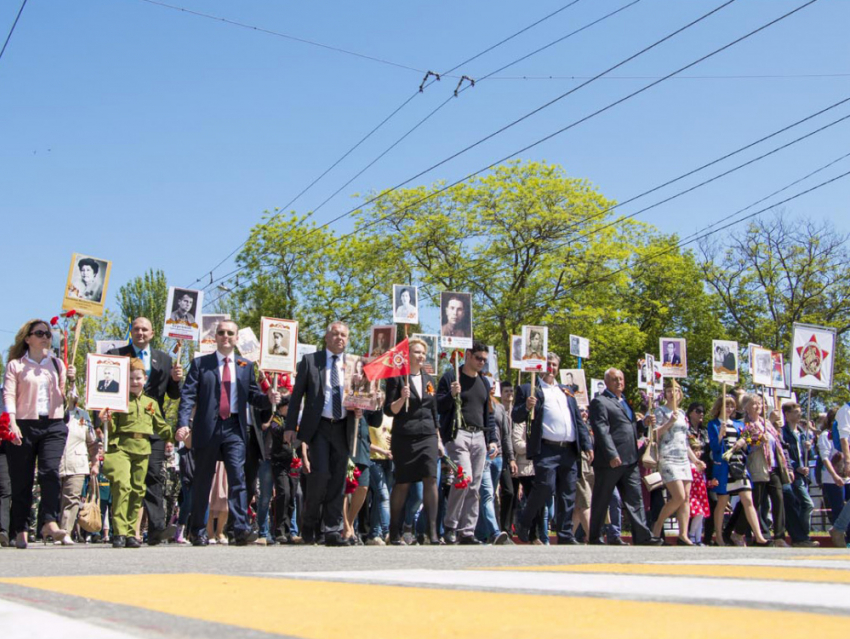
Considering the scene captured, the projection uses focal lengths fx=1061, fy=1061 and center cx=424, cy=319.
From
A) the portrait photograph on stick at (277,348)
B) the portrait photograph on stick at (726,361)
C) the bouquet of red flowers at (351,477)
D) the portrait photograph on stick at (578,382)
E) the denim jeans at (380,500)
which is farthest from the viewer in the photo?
the portrait photograph on stick at (578,382)

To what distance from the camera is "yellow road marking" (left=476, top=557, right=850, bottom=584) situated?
165 inches

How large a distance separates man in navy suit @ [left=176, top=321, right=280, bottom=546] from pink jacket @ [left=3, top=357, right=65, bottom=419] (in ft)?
3.53

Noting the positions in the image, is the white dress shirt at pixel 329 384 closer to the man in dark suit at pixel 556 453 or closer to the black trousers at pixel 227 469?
the black trousers at pixel 227 469

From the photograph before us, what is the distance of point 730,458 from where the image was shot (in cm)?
1230

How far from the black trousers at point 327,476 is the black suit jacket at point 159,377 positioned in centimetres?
139

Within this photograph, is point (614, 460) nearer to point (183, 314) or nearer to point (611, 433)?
point (611, 433)

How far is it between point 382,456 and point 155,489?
2.93 m

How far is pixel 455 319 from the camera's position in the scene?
13.8m

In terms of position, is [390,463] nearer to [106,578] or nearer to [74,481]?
[74,481]

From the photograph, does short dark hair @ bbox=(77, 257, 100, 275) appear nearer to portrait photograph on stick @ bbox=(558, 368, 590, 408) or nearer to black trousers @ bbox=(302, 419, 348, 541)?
black trousers @ bbox=(302, 419, 348, 541)

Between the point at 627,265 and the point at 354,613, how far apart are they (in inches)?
1678

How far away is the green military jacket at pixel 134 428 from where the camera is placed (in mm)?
8852

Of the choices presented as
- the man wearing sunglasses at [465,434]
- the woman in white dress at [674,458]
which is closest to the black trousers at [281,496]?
the man wearing sunglasses at [465,434]

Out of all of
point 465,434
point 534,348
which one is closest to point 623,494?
point 465,434
